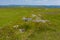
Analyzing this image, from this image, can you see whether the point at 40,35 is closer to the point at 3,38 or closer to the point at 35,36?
the point at 35,36

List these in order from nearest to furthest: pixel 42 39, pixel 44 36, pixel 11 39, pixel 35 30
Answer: pixel 11 39, pixel 42 39, pixel 44 36, pixel 35 30

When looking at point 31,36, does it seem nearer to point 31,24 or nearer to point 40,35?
point 40,35

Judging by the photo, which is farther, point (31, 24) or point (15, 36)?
point (31, 24)

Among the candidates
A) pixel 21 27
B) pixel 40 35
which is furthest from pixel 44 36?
pixel 21 27

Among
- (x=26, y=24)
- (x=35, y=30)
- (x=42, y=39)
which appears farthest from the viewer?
(x=26, y=24)

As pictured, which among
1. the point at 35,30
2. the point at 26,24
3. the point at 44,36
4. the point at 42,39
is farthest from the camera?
the point at 26,24

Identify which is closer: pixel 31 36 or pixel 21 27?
pixel 31 36

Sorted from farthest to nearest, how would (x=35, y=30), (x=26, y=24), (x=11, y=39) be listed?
(x=26, y=24) → (x=35, y=30) → (x=11, y=39)

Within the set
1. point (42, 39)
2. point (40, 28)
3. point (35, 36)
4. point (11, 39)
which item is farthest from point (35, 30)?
point (11, 39)
